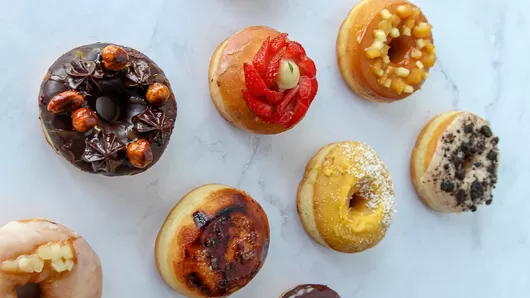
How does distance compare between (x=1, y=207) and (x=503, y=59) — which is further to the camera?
(x=503, y=59)

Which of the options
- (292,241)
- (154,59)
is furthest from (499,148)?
(154,59)

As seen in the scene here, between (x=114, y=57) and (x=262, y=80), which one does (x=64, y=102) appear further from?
(x=262, y=80)

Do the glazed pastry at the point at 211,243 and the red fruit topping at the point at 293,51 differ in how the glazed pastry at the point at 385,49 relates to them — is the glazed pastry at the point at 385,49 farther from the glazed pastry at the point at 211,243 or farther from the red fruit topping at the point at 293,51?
the glazed pastry at the point at 211,243

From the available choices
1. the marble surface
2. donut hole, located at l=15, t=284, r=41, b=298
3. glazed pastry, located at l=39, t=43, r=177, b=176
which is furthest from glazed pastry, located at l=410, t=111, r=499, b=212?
donut hole, located at l=15, t=284, r=41, b=298

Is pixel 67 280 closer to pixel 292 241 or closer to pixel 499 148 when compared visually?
pixel 292 241

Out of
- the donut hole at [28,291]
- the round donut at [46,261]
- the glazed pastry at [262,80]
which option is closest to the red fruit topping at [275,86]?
the glazed pastry at [262,80]

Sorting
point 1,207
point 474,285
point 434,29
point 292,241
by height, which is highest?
point 434,29
